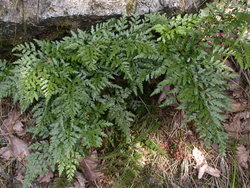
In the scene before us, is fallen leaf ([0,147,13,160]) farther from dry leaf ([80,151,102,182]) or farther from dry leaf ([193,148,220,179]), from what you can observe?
dry leaf ([193,148,220,179])

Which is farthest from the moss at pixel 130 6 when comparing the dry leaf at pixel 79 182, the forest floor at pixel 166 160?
the dry leaf at pixel 79 182

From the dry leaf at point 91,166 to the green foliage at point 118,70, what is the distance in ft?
0.90

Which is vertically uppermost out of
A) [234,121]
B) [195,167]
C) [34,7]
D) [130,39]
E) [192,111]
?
[34,7]

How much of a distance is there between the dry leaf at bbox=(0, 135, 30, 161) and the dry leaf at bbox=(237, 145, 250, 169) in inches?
119

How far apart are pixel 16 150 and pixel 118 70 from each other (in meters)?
2.02

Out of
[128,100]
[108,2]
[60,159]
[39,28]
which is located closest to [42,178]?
[60,159]

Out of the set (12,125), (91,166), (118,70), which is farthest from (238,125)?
(12,125)

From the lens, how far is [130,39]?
10.3 ft

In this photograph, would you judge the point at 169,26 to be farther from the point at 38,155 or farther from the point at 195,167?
the point at 38,155

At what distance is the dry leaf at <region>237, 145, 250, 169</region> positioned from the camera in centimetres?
351

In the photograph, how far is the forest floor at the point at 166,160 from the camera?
3512mm

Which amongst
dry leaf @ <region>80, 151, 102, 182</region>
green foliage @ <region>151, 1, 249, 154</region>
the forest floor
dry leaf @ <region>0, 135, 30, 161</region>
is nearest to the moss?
green foliage @ <region>151, 1, 249, 154</region>

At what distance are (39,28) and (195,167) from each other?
2.79 metres

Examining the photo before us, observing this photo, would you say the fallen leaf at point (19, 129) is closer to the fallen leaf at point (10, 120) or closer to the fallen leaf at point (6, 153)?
the fallen leaf at point (10, 120)
